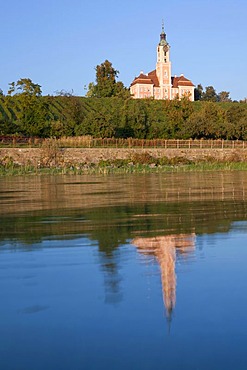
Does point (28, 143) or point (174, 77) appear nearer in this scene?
point (28, 143)

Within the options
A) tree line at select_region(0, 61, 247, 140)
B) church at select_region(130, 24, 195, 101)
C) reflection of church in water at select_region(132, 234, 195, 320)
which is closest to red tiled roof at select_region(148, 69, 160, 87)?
church at select_region(130, 24, 195, 101)

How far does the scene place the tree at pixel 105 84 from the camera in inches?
4296

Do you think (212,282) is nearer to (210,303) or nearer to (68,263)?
(210,303)

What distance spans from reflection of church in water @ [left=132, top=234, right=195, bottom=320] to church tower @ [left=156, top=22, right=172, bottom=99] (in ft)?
449

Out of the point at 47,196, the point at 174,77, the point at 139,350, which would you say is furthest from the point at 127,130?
the point at 174,77

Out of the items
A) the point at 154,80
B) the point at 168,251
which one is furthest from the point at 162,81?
the point at 168,251

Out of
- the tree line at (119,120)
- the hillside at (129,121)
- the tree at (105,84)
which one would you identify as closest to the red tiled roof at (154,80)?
the tree at (105,84)

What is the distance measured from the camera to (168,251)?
888 cm

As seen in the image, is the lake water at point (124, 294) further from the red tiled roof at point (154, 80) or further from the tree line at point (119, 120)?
the red tiled roof at point (154, 80)

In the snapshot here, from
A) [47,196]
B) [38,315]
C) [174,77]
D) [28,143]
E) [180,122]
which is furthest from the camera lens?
[174,77]

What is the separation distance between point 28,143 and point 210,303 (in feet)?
166

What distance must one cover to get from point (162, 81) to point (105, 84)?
37.6 meters

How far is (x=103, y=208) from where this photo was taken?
15.7 m

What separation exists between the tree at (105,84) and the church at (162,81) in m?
26.7
